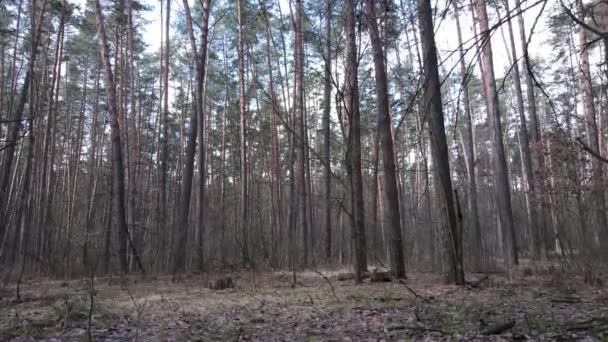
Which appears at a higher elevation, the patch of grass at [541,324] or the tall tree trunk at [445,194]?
the tall tree trunk at [445,194]

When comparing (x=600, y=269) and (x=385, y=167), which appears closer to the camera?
(x=600, y=269)

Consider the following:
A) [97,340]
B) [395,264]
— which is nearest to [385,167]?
[395,264]

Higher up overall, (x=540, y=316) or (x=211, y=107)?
(x=211, y=107)

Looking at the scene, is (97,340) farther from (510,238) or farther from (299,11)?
(299,11)

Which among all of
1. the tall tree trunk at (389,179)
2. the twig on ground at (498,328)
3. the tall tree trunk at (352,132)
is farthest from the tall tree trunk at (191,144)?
the twig on ground at (498,328)

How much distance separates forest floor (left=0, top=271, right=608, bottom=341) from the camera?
306cm

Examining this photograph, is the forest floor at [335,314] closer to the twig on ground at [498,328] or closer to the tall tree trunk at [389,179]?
the twig on ground at [498,328]

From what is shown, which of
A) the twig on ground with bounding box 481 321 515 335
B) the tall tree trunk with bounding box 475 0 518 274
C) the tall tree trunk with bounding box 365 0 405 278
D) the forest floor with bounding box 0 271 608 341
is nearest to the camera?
the twig on ground with bounding box 481 321 515 335

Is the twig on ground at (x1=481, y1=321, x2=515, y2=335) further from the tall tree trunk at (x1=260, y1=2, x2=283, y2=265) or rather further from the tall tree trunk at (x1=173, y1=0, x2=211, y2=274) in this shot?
the tall tree trunk at (x1=173, y1=0, x2=211, y2=274)

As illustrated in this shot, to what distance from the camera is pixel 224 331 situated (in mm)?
3412

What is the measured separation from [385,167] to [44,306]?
484 centimetres

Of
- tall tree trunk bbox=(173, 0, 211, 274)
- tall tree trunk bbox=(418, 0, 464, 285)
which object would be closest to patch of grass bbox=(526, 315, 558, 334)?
tall tree trunk bbox=(418, 0, 464, 285)

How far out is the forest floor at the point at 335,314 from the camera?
10.1 ft

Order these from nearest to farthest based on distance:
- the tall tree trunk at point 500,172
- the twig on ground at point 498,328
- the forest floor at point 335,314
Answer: the twig on ground at point 498,328, the forest floor at point 335,314, the tall tree trunk at point 500,172
